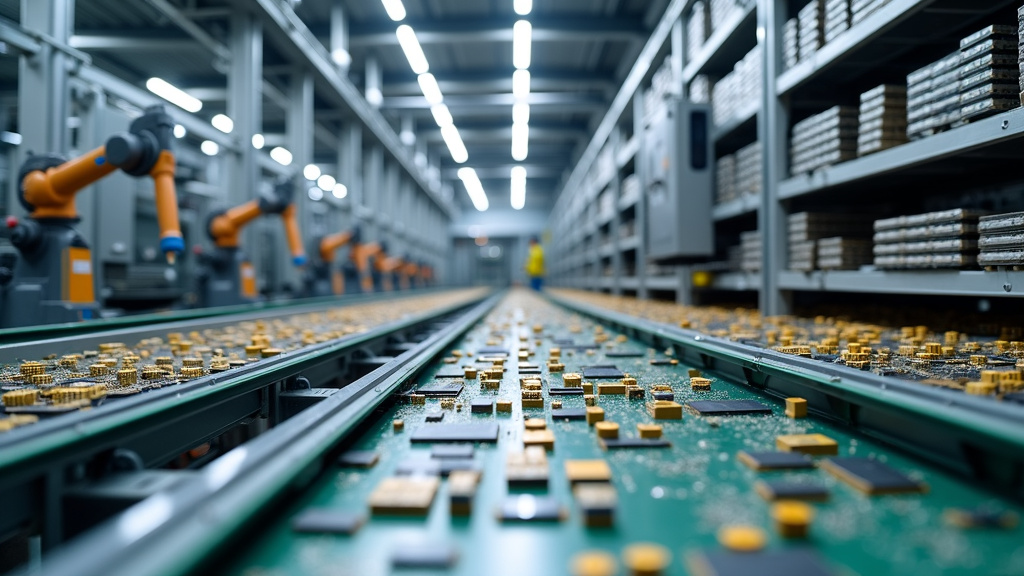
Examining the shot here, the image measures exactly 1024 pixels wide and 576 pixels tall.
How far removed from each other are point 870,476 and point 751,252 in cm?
402

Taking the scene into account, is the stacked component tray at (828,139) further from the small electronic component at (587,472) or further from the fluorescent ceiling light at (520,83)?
the fluorescent ceiling light at (520,83)

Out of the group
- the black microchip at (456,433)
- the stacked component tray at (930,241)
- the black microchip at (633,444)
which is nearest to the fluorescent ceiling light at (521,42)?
the stacked component tray at (930,241)

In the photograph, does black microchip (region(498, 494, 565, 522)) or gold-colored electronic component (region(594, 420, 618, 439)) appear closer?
black microchip (region(498, 494, 565, 522))

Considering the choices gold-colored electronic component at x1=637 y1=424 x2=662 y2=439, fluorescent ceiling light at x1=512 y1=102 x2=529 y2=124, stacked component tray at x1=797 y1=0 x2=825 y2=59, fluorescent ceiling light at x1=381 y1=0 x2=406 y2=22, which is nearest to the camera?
gold-colored electronic component at x1=637 y1=424 x2=662 y2=439

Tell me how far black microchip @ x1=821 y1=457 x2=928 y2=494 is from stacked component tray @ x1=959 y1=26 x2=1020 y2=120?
7.24ft

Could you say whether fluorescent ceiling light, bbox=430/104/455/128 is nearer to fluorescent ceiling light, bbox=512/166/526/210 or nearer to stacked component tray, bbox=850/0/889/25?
fluorescent ceiling light, bbox=512/166/526/210

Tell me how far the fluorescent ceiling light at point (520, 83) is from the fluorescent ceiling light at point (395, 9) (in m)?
3.57

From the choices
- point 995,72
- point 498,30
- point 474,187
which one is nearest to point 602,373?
point 995,72

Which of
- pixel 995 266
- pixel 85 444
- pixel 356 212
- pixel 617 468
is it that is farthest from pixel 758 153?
pixel 356 212

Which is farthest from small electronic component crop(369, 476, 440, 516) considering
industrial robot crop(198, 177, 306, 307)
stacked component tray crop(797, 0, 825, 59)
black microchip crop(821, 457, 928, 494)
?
industrial robot crop(198, 177, 306, 307)

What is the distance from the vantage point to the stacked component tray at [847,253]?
3.54m

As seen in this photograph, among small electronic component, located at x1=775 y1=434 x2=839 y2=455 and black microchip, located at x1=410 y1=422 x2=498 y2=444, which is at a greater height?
small electronic component, located at x1=775 y1=434 x2=839 y2=455

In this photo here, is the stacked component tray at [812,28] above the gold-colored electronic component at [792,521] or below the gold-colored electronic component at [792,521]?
above

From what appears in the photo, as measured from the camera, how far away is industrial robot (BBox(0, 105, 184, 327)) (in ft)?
10.4
